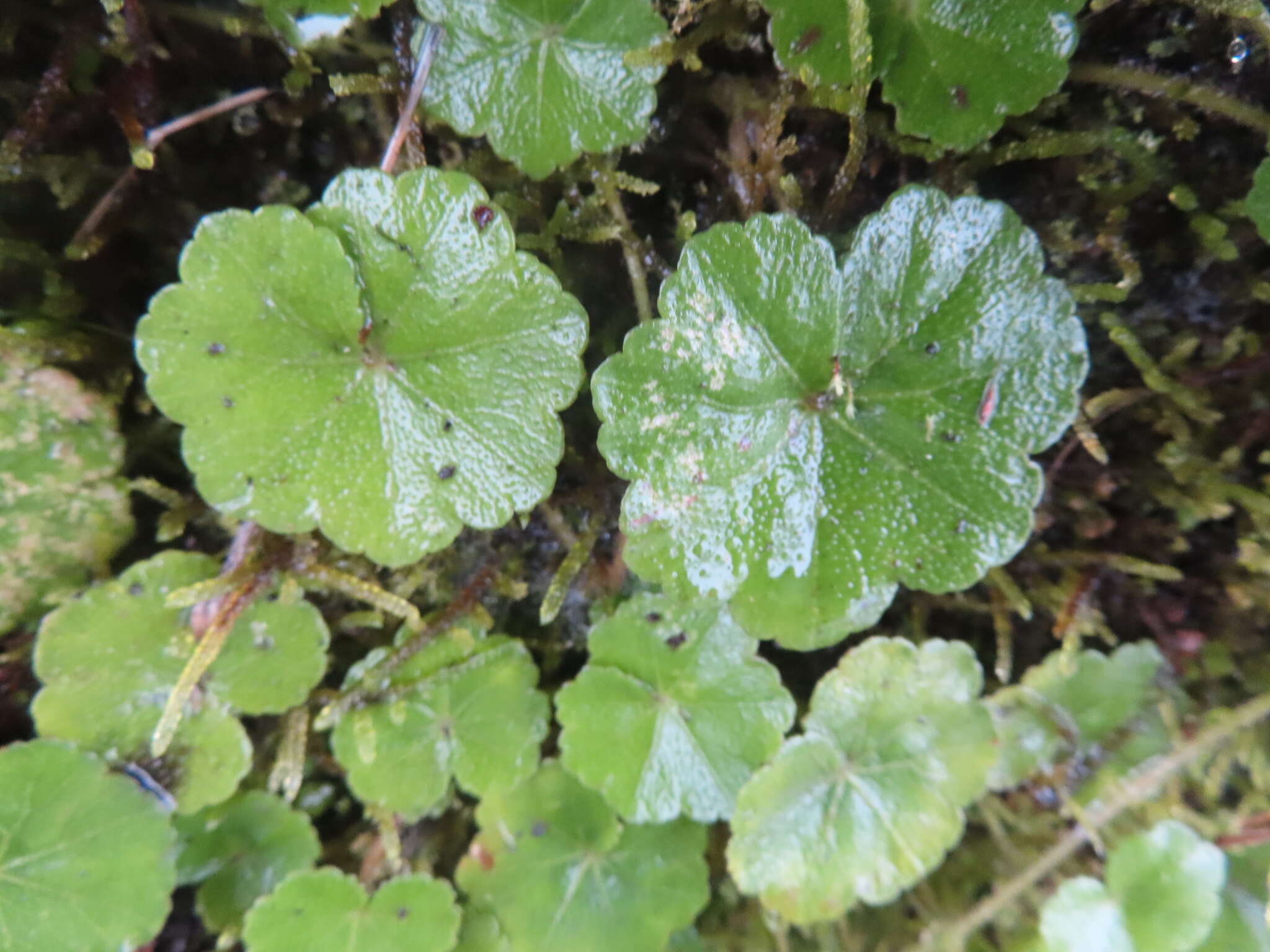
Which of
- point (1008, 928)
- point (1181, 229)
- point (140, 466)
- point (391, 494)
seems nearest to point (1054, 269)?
point (1181, 229)

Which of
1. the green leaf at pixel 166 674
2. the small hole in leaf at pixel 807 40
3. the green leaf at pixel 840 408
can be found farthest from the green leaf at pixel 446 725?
the small hole in leaf at pixel 807 40

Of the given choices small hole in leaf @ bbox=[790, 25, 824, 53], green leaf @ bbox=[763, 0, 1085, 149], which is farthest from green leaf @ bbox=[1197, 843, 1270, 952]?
small hole in leaf @ bbox=[790, 25, 824, 53]

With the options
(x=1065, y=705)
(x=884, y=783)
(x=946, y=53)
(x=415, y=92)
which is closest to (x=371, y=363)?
(x=415, y=92)

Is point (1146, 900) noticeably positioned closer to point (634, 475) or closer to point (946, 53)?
point (634, 475)

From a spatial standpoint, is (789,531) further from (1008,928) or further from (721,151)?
(1008,928)

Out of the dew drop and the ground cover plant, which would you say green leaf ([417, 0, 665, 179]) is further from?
the dew drop

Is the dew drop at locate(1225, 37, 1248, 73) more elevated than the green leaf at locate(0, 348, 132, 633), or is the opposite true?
the dew drop at locate(1225, 37, 1248, 73)

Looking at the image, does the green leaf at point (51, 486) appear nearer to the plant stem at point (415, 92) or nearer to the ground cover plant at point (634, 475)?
the ground cover plant at point (634, 475)
